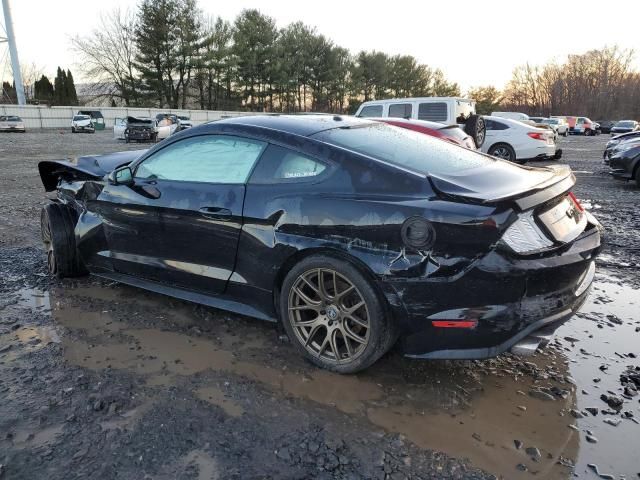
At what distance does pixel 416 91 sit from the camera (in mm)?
63281

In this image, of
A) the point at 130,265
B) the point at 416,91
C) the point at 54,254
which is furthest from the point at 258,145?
the point at 416,91

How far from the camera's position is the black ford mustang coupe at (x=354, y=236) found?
246 centimetres

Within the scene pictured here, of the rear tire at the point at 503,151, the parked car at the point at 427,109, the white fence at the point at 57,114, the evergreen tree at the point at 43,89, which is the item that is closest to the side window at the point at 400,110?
the parked car at the point at 427,109

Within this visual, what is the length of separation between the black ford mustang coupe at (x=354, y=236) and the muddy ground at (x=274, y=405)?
29cm

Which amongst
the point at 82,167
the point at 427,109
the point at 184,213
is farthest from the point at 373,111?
the point at 184,213

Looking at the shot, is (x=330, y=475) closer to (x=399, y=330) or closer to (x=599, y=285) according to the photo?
(x=399, y=330)

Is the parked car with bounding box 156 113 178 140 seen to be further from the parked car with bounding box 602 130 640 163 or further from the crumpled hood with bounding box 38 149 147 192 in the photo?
the crumpled hood with bounding box 38 149 147 192

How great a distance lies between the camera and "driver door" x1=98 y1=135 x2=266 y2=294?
320 cm

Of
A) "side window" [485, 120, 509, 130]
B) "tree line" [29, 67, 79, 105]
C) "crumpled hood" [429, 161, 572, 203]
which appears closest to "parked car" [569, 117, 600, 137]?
"side window" [485, 120, 509, 130]

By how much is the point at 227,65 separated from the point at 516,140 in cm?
4143

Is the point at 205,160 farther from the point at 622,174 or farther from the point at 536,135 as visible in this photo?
the point at 536,135

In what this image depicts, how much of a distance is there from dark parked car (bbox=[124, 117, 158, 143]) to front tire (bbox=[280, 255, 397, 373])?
24.3 metres

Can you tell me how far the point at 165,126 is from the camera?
Result: 2633cm

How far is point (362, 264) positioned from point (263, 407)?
3.04 ft
